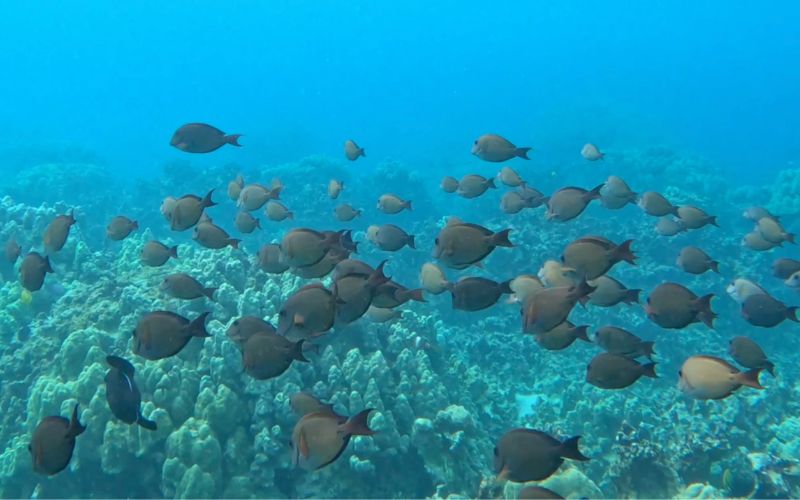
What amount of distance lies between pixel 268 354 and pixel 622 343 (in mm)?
2913

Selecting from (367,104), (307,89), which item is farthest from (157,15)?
(367,104)

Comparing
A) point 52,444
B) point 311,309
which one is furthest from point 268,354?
point 52,444

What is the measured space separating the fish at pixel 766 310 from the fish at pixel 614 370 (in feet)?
6.57

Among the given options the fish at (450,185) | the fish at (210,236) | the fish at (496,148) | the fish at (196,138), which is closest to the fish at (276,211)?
the fish at (210,236)

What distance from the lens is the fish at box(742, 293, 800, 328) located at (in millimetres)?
4934

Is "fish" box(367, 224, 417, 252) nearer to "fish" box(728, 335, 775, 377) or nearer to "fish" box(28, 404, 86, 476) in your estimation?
"fish" box(728, 335, 775, 377)

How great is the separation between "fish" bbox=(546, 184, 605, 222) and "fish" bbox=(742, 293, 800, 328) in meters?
1.74

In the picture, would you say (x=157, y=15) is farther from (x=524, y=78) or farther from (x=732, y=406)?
(x=732, y=406)

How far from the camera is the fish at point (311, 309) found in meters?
3.52

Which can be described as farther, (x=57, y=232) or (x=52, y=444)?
(x=57, y=232)

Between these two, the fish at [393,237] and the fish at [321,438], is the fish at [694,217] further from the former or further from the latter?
the fish at [321,438]

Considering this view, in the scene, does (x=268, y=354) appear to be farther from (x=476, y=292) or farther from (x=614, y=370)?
(x=614, y=370)

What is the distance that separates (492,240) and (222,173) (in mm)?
20025

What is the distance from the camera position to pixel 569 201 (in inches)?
219
